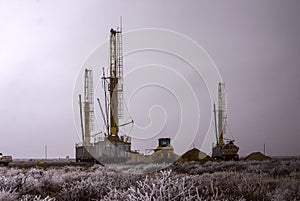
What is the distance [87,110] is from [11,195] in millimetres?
52536

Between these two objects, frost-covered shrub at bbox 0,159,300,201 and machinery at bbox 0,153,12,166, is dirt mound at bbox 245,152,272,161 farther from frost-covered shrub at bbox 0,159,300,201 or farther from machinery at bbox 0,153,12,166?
frost-covered shrub at bbox 0,159,300,201

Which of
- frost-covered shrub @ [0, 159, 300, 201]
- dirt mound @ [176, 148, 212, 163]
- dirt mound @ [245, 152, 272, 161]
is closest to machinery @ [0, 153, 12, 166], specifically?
dirt mound @ [176, 148, 212, 163]

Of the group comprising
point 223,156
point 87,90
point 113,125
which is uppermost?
point 87,90

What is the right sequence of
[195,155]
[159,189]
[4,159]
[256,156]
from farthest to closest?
[256,156], [195,155], [4,159], [159,189]

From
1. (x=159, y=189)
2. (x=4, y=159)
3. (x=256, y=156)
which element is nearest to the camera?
(x=159, y=189)

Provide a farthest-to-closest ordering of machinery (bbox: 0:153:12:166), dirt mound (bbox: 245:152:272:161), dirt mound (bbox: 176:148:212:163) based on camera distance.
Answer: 1. dirt mound (bbox: 245:152:272:161)
2. dirt mound (bbox: 176:148:212:163)
3. machinery (bbox: 0:153:12:166)

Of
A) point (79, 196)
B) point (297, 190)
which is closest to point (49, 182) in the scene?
point (79, 196)

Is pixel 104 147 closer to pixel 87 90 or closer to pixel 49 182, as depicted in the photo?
pixel 87 90

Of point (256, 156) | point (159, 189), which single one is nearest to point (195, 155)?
point (256, 156)

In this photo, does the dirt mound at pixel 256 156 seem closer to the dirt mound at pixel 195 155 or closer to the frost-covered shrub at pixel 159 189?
the dirt mound at pixel 195 155

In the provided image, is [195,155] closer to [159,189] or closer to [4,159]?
[4,159]

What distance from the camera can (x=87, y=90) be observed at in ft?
213

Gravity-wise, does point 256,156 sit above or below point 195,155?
below

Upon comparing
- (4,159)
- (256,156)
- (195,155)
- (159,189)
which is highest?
(159,189)
